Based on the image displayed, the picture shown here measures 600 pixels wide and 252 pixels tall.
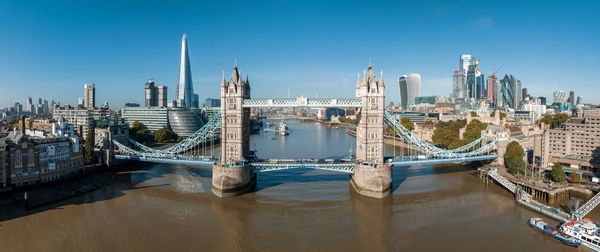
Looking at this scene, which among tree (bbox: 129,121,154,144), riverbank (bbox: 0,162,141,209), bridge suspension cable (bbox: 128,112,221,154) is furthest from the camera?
tree (bbox: 129,121,154,144)

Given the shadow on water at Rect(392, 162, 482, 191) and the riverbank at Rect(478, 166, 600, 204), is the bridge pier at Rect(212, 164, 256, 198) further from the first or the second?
the riverbank at Rect(478, 166, 600, 204)

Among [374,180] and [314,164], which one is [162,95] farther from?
[374,180]

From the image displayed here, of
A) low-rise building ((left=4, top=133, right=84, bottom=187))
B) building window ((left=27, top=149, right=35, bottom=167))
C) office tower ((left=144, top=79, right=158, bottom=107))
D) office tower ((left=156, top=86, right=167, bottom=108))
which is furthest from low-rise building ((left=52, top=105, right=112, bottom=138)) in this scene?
office tower ((left=156, top=86, right=167, bottom=108))

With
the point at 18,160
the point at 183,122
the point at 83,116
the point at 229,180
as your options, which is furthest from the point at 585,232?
the point at 83,116

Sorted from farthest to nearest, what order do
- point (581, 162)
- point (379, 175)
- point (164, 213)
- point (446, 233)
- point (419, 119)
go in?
point (419, 119), point (581, 162), point (379, 175), point (164, 213), point (446, 233)

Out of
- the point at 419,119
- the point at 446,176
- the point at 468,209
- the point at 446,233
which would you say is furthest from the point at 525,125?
the point at 419,119

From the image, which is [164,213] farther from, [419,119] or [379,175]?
[419,119]
